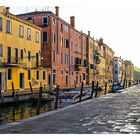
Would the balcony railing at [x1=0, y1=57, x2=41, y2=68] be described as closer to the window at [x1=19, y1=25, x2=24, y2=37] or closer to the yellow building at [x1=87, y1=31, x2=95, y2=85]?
the window at [x1=19, y1=25, x2=24, y2=37]

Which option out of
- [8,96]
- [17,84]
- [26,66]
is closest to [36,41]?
[26,66]

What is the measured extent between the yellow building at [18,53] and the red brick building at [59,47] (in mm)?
3424

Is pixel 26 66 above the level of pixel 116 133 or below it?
above

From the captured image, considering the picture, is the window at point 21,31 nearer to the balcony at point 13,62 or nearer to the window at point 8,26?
the window at point 8,26

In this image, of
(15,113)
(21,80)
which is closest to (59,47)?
(21,80)

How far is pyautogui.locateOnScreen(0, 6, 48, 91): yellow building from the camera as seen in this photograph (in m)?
36.7

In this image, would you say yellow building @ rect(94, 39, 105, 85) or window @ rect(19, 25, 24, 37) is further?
yellow building @ rect(94, 39, 105, 85)

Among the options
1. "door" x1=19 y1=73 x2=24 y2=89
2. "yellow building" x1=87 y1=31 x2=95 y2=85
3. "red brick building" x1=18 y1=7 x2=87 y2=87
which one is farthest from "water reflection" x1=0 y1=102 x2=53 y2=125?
"yellow building" x1=87 y1=31 x2=95 y2=85

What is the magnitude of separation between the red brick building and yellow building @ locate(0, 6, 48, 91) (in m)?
3.42

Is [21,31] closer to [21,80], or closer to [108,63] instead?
[21,80]

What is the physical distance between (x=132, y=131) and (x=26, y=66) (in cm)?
3195

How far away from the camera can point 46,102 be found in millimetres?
34094
